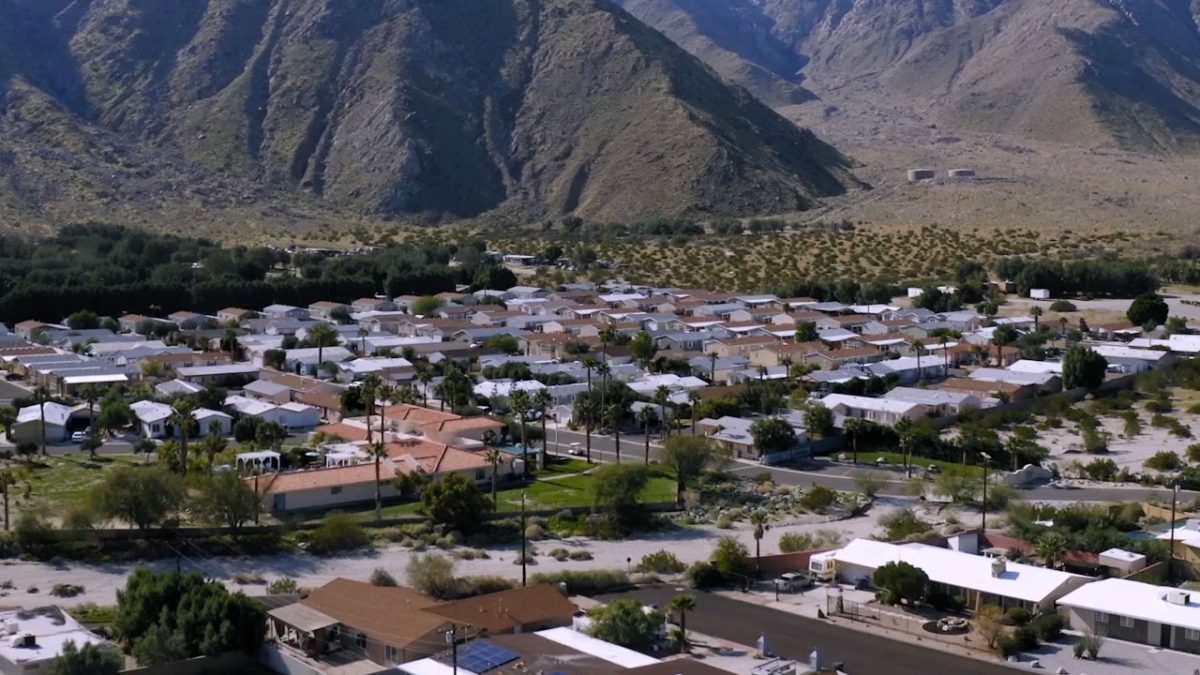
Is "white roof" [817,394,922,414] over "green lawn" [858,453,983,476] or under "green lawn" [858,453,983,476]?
over

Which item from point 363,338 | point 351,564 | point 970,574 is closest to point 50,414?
point 351,564

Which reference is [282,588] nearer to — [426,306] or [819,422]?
[819,422]

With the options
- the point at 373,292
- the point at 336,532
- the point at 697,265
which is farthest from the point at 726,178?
the point at 336,532

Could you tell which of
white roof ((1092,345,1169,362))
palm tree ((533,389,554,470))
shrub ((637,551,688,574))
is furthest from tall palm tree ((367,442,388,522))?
white roof ((1092,345,1169,362))

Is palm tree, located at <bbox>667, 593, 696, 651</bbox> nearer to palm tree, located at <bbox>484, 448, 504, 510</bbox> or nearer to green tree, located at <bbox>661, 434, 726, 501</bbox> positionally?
palm tree, located at <bbox>484, 448, 504, 510</bbox>

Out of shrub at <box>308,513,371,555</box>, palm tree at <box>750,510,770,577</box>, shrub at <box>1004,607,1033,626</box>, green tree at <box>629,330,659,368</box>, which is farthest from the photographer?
green tree at <box>629,330,659,368</box>

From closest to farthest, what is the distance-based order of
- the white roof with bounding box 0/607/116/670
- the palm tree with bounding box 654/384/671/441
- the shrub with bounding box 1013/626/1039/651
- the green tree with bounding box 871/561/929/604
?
the white roof with bounding box 0/607/116/670 < the shrub with bounding box 1013/626/1039/651 < the green tree with bounding box 871/561/929/604 < the palm tree with bounding box 654/384/671/441

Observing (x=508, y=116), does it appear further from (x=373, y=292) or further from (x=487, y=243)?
(x=373, y=292)
